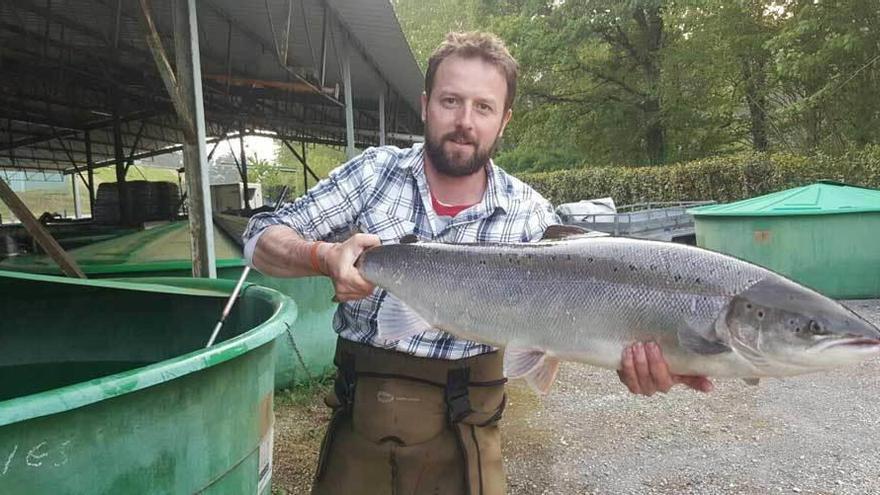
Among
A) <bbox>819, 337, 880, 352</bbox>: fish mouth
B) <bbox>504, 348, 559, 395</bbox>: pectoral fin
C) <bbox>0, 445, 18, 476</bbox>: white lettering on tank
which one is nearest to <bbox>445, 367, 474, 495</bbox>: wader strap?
<bbox>504, 348, 559, 395</bbox>: pectoral fin

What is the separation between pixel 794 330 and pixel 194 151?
4.39m

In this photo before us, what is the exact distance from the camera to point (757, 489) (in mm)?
3998

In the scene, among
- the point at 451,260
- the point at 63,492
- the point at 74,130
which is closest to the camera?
the point at 63,492

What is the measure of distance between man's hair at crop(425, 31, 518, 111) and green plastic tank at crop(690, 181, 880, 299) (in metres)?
7.76

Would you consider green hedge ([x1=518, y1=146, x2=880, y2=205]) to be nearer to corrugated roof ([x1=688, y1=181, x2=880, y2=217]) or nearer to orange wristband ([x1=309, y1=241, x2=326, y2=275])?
corrugated roof ([x1=688, y1=181, x2=880, y2=217])

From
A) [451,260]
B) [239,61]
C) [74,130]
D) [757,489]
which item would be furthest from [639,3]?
[451,260]

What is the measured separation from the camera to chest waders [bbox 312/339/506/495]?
228 cm

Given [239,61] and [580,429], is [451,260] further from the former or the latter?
[239,61]

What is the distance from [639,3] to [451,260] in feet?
76.0

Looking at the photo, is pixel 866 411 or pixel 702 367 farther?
pixel 866 411

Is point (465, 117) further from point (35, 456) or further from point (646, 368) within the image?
point (35, 456)

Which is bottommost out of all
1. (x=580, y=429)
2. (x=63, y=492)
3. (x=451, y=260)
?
(x=580, y=429)

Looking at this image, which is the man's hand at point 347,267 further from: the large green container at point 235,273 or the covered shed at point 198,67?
the large green container at point 235,273

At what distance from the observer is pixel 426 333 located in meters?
2.30
